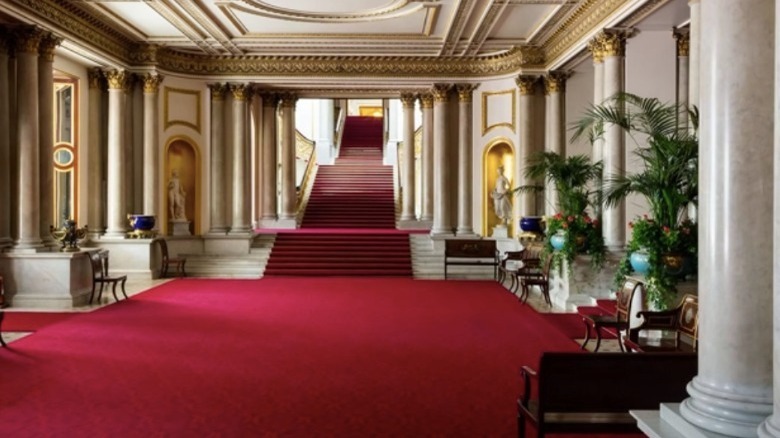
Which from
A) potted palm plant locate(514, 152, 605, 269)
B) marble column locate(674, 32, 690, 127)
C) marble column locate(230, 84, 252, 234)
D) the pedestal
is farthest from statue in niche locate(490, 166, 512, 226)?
the pedestal

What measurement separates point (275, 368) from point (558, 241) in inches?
228

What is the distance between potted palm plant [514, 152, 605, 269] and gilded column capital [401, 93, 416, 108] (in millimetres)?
7899

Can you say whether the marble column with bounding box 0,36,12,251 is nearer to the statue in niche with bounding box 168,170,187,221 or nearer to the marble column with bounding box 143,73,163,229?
the marble column with bounding box 143,73,163,229

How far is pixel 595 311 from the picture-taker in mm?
8992

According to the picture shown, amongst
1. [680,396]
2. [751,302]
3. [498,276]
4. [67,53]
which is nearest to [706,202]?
[751,302]

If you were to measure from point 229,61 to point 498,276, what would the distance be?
8234mm

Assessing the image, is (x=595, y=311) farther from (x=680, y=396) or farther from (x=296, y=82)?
(x=296, y=82)

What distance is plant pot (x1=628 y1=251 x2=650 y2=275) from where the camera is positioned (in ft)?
24.3

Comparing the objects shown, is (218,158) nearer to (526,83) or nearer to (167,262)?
(167,262)

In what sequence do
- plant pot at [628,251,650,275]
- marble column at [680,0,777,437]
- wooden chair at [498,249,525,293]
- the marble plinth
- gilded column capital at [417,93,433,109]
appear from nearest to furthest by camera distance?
marble column at [680,0,777,437] < plant pot at [628,251,650,275] < the marble plinth < wooden chair at [498,249,525,293] < gilded column capital at [417,93,433,109]

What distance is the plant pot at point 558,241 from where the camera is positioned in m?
10.6

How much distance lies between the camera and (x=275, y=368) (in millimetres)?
6492

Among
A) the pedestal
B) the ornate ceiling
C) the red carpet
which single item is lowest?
the red carpet

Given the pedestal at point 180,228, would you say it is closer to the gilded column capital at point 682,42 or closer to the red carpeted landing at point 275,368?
the red carpeted landing at point 275,368
